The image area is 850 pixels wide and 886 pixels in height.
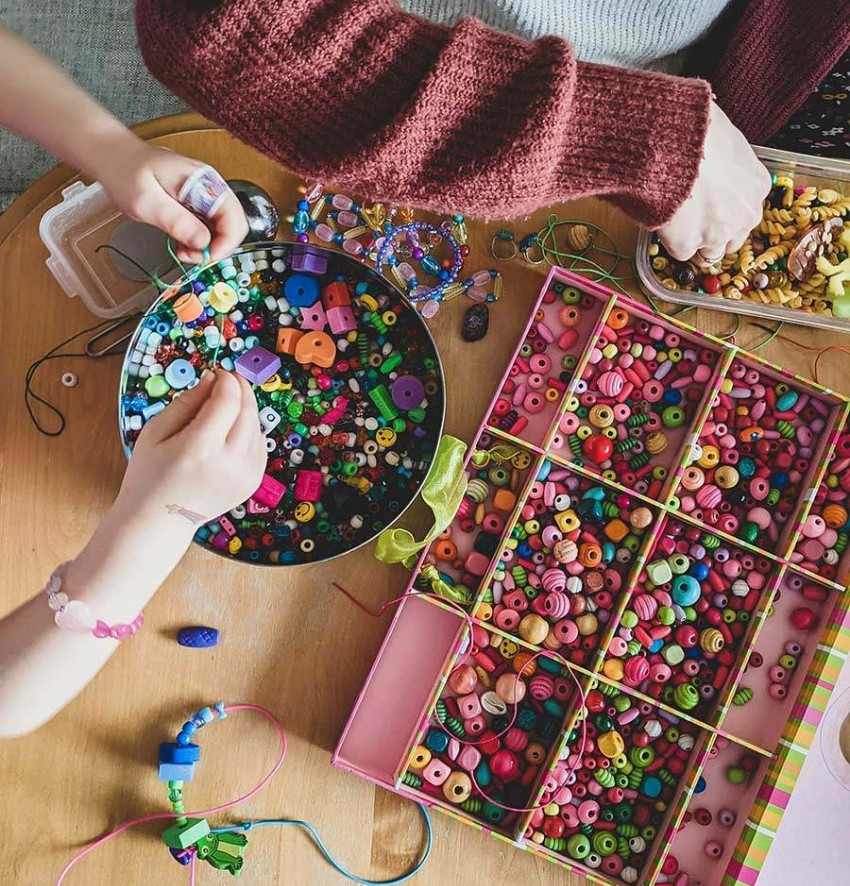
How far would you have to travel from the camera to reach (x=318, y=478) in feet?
2.80

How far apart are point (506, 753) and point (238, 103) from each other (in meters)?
0.70

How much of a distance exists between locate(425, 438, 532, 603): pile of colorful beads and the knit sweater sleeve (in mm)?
298

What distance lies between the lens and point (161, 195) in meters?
0.73

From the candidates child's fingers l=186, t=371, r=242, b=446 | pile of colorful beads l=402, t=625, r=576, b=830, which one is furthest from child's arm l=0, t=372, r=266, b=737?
pile of colorful beads l=402, t=625, r=576, b=830

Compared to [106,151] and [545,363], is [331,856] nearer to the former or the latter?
[545,363]

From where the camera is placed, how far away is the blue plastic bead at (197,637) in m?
0.85

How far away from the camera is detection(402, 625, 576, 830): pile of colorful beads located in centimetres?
85

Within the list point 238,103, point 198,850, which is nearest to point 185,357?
point 238,103

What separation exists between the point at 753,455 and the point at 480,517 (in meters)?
0.32

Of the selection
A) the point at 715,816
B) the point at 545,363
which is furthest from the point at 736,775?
the point at 545,363

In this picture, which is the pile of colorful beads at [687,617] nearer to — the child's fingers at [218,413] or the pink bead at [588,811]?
the pink bead at [588,811]

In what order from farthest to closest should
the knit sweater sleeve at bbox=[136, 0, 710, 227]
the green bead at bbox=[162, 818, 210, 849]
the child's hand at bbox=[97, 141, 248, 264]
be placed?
the green bead at bbox=[162, 818, 210, 849]
the child's hand at bbox=[97, 141, 248, 264]
the knit sweater sleeve at bbox=[136, 0, 710, 227]

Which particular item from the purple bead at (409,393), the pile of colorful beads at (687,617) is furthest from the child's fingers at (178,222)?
the pile of colorful beads at (687,617)

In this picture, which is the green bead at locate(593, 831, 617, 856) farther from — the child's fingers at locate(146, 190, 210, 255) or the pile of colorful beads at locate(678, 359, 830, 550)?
the child's fingers at locate(146, 190, 210, 255)
